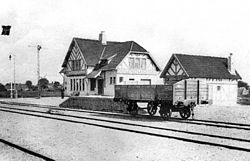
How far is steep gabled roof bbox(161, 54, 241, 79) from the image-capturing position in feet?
123

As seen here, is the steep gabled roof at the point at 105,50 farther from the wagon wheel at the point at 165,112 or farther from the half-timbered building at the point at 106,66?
the wagon wheel at the point at 165,112

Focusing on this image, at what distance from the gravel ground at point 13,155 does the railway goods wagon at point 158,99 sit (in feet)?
29.6

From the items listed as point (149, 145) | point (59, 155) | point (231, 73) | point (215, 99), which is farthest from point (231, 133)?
Result: point (231, 73)

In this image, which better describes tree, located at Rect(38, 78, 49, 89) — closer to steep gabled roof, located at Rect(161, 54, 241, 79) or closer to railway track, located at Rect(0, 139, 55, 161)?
steep gabled roof, located at Rect(161, 54, 241, 79)

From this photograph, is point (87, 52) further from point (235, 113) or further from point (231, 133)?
point (231, 133)

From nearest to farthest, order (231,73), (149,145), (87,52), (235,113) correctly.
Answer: (149,145), (235,113), (231,73), (87,52)

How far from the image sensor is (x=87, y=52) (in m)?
43.6

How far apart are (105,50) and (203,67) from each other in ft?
43.8

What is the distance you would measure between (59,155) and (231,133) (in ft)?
22.4

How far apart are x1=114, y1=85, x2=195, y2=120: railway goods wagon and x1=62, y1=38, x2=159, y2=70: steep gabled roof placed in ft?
61.9

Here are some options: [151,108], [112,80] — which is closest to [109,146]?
[151,108]

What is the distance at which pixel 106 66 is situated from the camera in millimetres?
40281

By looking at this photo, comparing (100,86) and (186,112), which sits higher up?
(100,86)

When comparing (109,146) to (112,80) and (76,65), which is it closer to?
(112,80)
